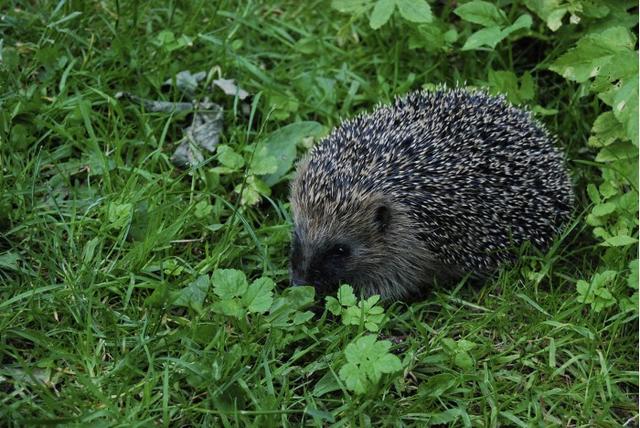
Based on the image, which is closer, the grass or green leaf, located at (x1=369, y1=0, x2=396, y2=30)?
the grass

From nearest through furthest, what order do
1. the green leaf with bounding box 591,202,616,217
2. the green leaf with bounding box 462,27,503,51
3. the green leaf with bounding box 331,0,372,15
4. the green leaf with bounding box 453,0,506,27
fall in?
the green leaf with bounding box 591,202,616,217 → the green leaf with bounding box 462,27,503,51 → the green leaf with bounding box 453,0,506,27 → the green leaf with bounding box 331,0,372,15

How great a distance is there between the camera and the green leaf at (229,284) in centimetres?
433

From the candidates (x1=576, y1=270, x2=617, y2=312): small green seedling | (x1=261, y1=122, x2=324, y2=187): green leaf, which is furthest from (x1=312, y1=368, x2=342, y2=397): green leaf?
(x1=261, y1=122, x2=324, y2=187): green leaf

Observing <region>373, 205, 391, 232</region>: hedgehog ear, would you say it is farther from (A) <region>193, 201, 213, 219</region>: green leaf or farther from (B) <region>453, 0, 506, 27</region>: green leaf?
(B) <region>453, 0, 506, 27</region>: green leaf

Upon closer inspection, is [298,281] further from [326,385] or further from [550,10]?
[550,10]

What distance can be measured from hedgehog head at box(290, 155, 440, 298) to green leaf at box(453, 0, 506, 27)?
4.87ft

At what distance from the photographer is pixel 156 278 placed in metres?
4.71

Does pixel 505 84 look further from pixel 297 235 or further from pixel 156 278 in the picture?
pixel 156 278

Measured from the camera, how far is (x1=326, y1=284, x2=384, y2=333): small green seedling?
14.5ft

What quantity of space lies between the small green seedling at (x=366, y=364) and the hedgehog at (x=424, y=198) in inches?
33.3

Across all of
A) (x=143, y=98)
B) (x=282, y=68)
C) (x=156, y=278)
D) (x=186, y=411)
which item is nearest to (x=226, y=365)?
(x=186, y=411)

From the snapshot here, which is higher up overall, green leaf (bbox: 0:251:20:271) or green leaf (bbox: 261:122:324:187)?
green leaf (bbox: 261:122:324:187)

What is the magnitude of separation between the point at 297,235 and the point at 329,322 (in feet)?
1.80

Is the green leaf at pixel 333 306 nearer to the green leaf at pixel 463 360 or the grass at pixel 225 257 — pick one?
the grass at pixel 225 257
